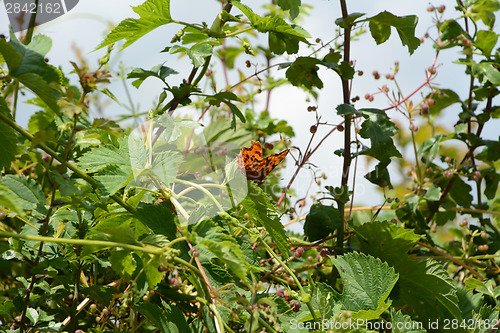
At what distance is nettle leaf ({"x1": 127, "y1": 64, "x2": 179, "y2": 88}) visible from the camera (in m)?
0.93

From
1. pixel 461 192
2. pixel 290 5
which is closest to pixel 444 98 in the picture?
pixel 461 192

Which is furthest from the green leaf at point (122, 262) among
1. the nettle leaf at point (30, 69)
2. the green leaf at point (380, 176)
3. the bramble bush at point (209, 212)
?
the green leaf at point (380, 176)

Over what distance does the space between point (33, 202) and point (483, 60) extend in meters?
1.19

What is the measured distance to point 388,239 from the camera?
104 cm

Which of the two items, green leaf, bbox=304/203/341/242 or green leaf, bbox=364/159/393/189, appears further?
green leaf, bbox=364/159/393/189

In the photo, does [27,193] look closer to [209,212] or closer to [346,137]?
[209,212]

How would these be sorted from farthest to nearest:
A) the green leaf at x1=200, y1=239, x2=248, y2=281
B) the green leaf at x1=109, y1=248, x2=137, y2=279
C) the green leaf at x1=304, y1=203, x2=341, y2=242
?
the green leaf at x1=304, y1=203, x2=341, y2=242
the green leaf at x1=109, y1=248, x2=137, y2=279
the green leaf at x1=200, y1=239, x2=248, y2=281

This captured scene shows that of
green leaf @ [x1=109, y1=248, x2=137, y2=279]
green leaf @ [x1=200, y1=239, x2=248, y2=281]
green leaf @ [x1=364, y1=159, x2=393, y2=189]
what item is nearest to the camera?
green leaf @ [x1=200, y1=239, x2=248, y2=281]

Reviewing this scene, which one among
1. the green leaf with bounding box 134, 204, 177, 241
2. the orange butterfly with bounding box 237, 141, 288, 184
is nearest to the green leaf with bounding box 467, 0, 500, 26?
the orange butterfly with bounding box 237, 141, 288, 184

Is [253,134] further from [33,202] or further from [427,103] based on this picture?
[33,202]

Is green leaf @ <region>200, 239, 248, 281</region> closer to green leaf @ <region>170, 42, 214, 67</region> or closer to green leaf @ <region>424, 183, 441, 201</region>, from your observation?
green leaf @ <region>170, 42, 214, 67</region>

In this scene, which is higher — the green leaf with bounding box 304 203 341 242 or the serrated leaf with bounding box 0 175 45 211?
the serrated leaf with bounding box 0 175 45 211

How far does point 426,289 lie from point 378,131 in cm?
34

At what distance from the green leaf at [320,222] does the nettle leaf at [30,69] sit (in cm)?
63
